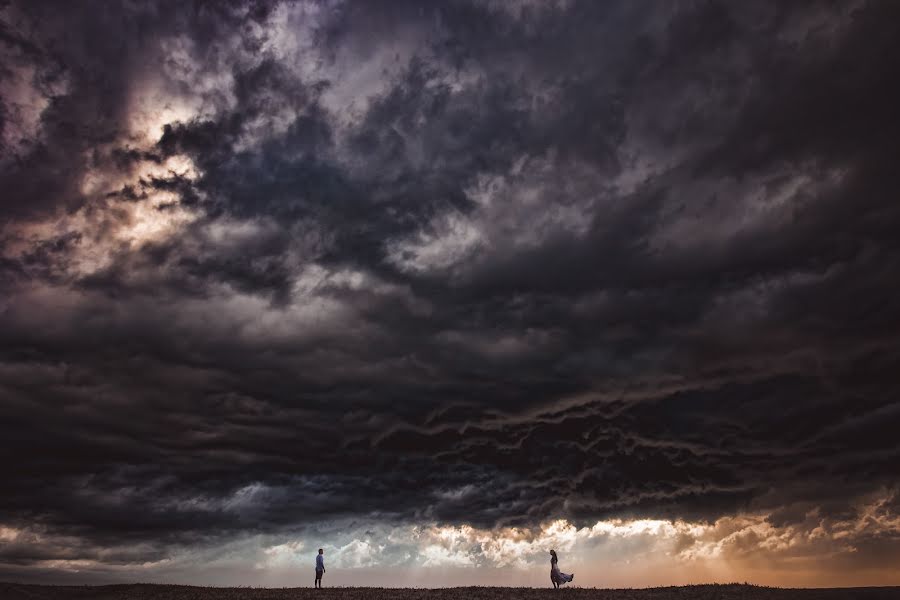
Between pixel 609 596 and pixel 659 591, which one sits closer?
pixel 609 596

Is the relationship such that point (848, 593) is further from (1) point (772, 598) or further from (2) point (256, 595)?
(2) point (256, 595)

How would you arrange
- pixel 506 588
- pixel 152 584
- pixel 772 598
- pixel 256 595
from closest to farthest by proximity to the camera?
pixel 772 598 → pixel 256 595 → pixel 506 588 → pixel 152 584

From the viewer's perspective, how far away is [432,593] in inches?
1831

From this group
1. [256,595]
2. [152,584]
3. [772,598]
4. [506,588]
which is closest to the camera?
[772,598]

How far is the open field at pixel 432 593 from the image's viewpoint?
142ft

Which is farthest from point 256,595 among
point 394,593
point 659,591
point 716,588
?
point 716,588

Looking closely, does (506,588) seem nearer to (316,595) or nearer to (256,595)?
(316,595)

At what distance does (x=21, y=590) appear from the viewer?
48.3 meters

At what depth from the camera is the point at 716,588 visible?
158ft

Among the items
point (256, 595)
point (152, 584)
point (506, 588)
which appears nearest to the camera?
point (256, 595)

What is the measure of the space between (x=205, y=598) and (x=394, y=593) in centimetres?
1279

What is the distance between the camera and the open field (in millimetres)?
43281

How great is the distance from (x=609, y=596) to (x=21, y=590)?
42.2 m

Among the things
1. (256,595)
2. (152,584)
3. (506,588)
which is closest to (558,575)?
(506,588)
